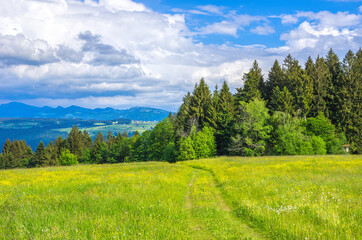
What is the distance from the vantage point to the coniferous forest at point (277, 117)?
1821 inches

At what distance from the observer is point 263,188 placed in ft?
39.7

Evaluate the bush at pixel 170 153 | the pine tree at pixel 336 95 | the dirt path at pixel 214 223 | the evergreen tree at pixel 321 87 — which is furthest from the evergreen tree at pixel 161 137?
the dirt path at pixel 214 223

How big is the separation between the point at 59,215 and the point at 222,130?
51877 mm

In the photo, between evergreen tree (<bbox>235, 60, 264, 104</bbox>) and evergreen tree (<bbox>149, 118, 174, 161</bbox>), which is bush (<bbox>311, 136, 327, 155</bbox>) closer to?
evergreen tree (<bbox>235, 60, 264, 104</bbox>)

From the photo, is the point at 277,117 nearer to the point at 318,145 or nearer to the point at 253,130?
the point at 253,130

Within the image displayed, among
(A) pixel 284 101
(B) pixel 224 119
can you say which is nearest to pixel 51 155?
(B) pixel 224 119

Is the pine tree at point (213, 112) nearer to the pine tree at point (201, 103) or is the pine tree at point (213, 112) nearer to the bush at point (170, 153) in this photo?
the pine tree at point (201, 103)

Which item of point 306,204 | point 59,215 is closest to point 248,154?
point 306,204

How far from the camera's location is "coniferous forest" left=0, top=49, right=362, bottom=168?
152 ft

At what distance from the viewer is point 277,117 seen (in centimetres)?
4734

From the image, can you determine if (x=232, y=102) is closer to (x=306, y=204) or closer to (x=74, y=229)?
(x=306, y=204)

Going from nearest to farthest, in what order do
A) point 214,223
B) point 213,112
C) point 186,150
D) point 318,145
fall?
point 214,223 < point 318,145 < point 186,150 < point 213,112

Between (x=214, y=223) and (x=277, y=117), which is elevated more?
(x=277, y=117)

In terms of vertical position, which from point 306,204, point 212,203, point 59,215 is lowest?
point 212,203
